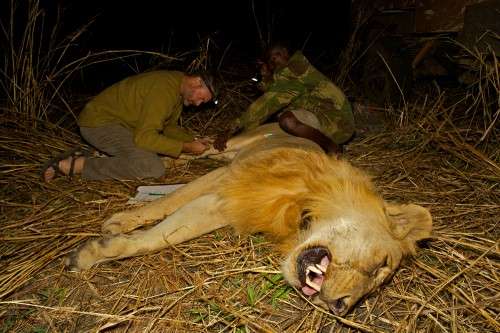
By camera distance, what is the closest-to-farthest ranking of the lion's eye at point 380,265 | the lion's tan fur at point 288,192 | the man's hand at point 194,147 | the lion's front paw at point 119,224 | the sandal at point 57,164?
the lion's eye at point 380,265
the lion's tan fur at point 288,192
the lion's front paw at point 119,224
the sandal at point 57,164
the man's hand at point 194,147

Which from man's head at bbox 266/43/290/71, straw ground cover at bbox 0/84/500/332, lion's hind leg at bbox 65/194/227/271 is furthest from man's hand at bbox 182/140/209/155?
man's head at bbox 266/43/290/71

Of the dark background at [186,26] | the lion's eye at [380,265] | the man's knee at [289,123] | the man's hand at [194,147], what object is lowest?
the dark background at [186,26]

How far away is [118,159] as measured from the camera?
3568 mm

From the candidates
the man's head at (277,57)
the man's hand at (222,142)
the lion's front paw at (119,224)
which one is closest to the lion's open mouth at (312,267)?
the lion's front paw at (119,224)

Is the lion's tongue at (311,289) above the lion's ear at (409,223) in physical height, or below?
below

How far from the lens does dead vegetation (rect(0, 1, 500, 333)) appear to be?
2076 mm

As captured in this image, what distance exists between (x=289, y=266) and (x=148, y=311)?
2.45ft

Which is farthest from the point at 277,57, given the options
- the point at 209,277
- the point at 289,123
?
the point at 209,277

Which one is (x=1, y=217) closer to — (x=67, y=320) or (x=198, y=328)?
(x=67, y=320)

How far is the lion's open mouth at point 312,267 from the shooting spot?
2117mm

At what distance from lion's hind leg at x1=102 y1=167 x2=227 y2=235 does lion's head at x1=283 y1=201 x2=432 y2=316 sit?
2.50 feet

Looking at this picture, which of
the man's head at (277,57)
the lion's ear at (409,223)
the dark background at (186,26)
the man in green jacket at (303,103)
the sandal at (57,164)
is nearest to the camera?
the lion's ear at (409,223)

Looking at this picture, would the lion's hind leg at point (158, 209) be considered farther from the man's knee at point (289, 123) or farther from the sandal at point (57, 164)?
the sandal at point (57, 164)

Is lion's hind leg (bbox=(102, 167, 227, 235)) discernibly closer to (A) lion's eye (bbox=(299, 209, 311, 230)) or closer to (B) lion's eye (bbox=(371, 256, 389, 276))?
(A) lion's eye (bbox=(299, 209, 311, 230))
